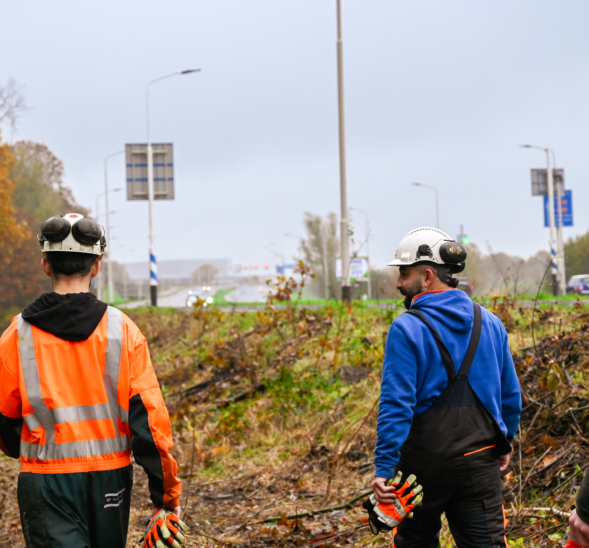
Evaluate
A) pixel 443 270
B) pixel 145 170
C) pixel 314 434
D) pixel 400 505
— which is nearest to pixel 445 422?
pixel 400 505

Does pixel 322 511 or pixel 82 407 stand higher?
pixel 82 407

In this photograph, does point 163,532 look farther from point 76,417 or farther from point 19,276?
point 19,276

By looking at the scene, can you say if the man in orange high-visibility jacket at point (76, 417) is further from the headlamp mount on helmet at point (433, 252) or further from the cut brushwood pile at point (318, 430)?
the cut brushwood pile at point (318, 430)

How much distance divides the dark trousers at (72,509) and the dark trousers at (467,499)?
1.36 meters

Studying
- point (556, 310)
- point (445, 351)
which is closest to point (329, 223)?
point (556, 310)

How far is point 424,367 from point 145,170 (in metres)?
20.3

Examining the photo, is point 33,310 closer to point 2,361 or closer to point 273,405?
point 2,361

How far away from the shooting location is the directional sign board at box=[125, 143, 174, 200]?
2162cm

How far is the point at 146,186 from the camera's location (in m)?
21.7

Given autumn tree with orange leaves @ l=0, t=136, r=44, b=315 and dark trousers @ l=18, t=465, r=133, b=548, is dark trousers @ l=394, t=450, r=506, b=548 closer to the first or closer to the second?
dark trousers @ l=18, t=465, r=133, b=548

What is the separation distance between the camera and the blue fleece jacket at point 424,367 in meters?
2.76

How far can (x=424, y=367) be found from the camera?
2803 millimetres

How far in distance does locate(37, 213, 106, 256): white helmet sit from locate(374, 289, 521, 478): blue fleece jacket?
1.46 m

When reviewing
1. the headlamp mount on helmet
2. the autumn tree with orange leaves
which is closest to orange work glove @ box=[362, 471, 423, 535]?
the headlamp mount on helmet
